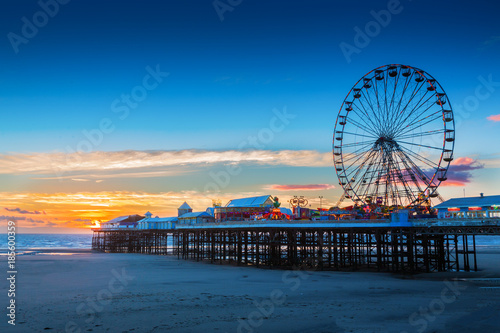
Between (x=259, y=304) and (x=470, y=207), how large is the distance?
Result: 23637 millimetres

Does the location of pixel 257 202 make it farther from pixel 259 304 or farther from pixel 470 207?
pixel 259 304

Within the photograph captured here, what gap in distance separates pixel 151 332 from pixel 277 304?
7.14 meters

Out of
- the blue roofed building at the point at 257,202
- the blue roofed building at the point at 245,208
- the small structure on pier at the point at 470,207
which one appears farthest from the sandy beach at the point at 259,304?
the blue roofed building at the point at 257,202

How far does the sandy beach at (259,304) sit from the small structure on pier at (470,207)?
4766 mm

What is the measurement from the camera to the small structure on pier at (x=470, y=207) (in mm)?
30241

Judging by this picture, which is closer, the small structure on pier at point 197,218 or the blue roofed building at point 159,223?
the small structure on pier at point 197,218

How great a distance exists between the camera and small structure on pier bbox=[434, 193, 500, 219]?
99.2 ft

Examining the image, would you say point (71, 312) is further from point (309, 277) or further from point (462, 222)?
point (462, 222)

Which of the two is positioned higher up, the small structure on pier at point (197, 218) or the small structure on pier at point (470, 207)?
the small structure on pier at point (470, 207)

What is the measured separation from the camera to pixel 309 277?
30609 mm

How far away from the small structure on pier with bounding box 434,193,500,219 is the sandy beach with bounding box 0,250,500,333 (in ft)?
15.6

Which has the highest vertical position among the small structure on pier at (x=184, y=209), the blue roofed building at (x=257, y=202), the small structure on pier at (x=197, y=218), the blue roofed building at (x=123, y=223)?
the blue roofed building at (x=257, y=202)

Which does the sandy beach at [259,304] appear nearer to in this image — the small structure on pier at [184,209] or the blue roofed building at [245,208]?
the blue roofed building at [245,208]

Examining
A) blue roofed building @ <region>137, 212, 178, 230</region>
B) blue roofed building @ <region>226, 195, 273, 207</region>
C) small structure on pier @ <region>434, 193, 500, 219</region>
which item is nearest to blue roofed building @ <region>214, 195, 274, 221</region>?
blue roofed building @ <region>226, 195, 273, 207</region>
